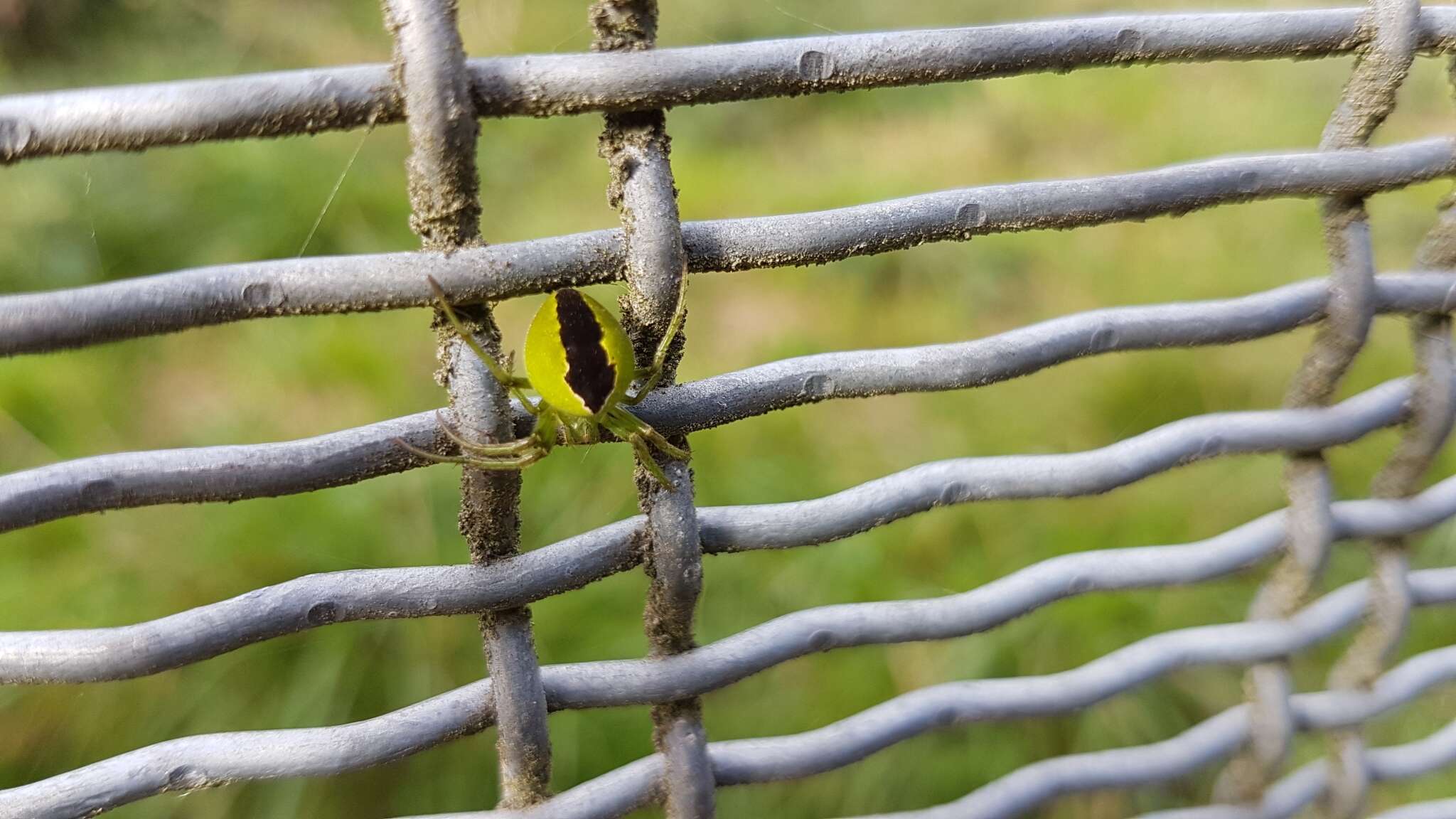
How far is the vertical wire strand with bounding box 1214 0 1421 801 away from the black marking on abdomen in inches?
13.9

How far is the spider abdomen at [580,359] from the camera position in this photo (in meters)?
0.38

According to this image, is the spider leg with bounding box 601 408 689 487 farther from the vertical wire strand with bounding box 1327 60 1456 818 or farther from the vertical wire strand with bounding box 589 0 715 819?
the vertical wire strand with bounding box 1327 60 1456 818

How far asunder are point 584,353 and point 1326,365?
1.22 ft

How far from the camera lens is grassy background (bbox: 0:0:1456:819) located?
755 mm

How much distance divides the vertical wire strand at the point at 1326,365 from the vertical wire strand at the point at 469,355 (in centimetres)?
39

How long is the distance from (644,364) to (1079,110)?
1.23 metres

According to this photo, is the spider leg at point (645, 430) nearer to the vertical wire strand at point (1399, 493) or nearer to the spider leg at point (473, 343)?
the spider leg at point (473, 343)

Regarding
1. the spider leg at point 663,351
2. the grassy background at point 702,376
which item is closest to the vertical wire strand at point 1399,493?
the grassy background at point 702,376

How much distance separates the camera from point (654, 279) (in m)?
0.34

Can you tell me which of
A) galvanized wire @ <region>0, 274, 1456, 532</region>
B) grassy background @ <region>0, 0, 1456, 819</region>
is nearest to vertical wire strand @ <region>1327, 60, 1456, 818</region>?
galvanized wire @ <region>0, 274, 1456, 532</region>

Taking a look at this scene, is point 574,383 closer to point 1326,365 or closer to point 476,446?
point 476,446

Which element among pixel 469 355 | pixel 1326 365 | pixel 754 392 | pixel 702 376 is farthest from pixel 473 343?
pixel 702 376

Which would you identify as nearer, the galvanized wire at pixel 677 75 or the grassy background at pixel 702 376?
the galvanized wire at pixel 677 75

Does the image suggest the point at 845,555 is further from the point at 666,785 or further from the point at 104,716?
the point at 104,716
